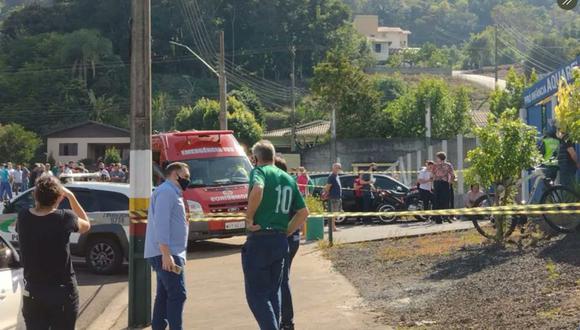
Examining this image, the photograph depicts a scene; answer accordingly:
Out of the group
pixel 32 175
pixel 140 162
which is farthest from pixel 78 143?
pixel 140 162

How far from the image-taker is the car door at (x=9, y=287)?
7.25 metres

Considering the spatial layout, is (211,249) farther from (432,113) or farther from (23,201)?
(432,113)

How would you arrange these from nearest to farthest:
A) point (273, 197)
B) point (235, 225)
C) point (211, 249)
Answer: point (273, 197), point (235, 225), point (211, 249)

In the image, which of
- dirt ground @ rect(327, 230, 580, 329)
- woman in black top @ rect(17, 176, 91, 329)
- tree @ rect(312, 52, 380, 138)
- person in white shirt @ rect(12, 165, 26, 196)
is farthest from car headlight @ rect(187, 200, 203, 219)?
tree @ rect(312, 52, 380, 138)

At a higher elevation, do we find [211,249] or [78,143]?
[78,143]

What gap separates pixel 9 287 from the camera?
289 inches

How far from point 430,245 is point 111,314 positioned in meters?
5.92

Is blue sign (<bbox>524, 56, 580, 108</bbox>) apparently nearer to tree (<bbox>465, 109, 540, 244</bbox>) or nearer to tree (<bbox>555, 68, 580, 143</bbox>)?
tree (<bbox>465, 109, 540, 244</bbox>)

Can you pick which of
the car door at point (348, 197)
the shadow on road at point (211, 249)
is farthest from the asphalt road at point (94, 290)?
the car door at point (348, 197)

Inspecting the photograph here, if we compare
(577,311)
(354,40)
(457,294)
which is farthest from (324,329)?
(354,40)

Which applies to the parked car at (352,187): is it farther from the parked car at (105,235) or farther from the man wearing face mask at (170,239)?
the man wearing face mask at (170,239)

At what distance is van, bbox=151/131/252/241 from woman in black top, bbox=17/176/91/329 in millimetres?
10423

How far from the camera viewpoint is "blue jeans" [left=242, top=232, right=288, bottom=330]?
7.63 m

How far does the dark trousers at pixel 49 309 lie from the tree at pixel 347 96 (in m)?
46.1
